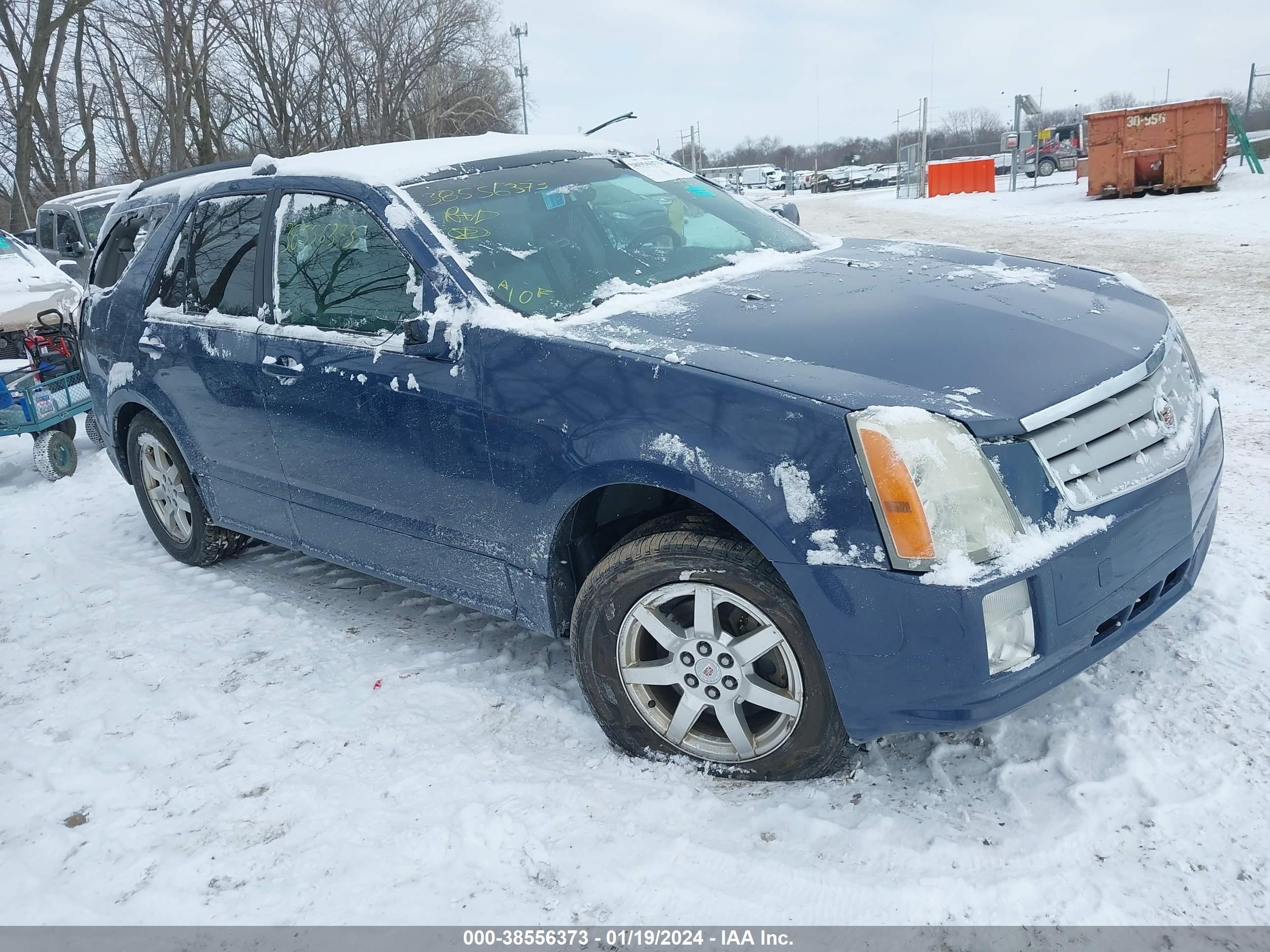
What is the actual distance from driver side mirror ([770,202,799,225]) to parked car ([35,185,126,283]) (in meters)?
11.5

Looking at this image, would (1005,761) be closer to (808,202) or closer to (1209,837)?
(1209,837)

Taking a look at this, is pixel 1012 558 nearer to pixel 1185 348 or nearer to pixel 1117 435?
pixel 1117 435

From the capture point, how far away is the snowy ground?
7.38 feet

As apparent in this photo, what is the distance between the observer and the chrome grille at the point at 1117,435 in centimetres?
225

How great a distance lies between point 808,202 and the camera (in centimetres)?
3191

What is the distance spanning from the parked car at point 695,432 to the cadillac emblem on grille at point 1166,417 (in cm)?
2

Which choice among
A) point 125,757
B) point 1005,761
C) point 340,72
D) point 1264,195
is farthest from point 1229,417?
point 340,72

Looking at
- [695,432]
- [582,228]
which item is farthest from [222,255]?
[695,432]

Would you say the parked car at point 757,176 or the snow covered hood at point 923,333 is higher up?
the parked car at point 757,176

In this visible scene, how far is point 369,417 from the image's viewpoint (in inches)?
127

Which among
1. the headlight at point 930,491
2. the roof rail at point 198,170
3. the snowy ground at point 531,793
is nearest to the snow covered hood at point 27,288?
the roof rail at point 198,170

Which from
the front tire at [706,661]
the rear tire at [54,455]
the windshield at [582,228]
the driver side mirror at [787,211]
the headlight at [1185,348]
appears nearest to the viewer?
the front tire at [706,661]

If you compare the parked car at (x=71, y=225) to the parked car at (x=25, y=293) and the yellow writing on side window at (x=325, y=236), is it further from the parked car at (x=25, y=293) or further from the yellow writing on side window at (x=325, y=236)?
the yellow writing on side window at (x=325, y=236)

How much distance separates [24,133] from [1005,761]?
30776 mm
